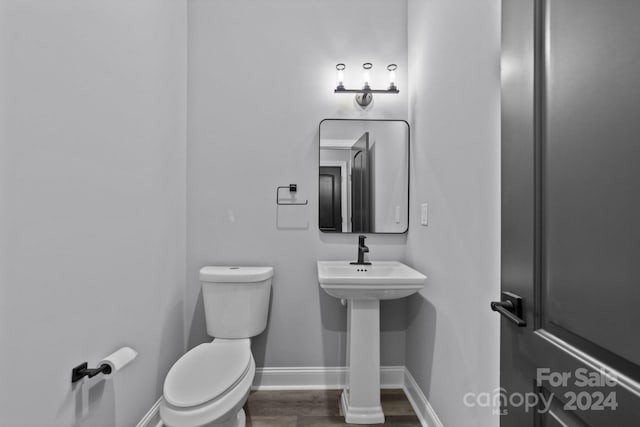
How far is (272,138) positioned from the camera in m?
2.16

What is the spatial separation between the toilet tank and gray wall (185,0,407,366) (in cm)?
22

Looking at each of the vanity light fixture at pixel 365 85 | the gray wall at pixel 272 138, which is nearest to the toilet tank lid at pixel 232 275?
the gray wall at pixel 272 138

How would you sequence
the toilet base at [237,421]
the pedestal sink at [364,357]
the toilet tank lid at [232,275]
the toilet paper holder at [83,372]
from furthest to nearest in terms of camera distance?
the toilet tank lid at [232,275] < the pedestal sink at [364,357] < the toilet base at [237,421] < the toilet paper holder at [83,372]

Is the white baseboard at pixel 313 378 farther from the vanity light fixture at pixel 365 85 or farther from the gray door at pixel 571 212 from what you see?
the vanity light fixture at pixel 365 85

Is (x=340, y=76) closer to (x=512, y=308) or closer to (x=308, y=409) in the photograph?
(x=512, y=308)

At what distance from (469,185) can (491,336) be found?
0.57 m

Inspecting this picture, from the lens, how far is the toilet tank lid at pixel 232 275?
191 cm

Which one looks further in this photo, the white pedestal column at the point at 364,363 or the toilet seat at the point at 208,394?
the white pedestal column at the point at 364,363

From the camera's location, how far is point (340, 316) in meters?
2.18

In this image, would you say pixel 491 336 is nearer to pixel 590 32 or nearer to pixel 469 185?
pixel 469 185

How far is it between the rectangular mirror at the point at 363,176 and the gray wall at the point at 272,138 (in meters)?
0.08

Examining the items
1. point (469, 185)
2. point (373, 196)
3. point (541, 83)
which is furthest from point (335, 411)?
point (541, 83)

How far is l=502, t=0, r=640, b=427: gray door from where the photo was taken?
0.53m

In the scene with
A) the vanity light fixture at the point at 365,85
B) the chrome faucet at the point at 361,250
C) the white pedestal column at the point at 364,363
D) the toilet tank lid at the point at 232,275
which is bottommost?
the white pedestal column at the point at 364,363
